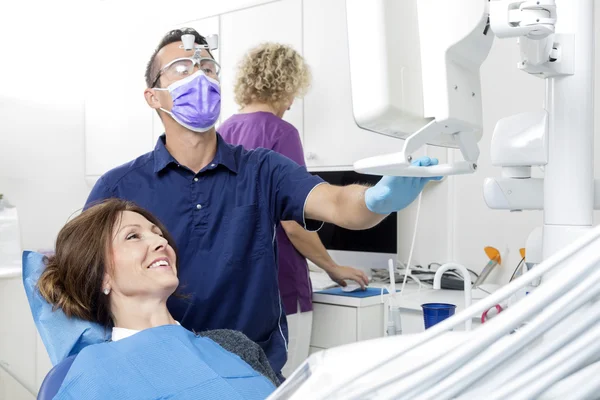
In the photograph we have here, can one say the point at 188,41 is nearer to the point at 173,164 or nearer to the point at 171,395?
the point at 173,164

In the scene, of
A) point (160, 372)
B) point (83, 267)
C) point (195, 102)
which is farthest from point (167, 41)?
point (160, 372)

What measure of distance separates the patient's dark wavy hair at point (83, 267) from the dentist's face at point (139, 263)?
0.07 ft

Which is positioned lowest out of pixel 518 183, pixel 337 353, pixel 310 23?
pixel 337 353

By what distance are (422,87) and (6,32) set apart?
147 inches

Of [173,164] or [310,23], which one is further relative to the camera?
[310,23]

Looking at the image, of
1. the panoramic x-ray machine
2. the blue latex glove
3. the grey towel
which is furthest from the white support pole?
the grey towel

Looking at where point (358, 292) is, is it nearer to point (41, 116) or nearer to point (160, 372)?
point (160, 372)

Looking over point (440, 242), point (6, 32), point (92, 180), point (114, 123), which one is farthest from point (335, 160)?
point (6, 32)

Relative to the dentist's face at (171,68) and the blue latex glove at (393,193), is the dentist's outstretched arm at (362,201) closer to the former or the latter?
the blue latex glove at (393,193)

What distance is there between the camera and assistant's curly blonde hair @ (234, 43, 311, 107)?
2350mm

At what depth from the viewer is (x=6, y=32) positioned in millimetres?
3881

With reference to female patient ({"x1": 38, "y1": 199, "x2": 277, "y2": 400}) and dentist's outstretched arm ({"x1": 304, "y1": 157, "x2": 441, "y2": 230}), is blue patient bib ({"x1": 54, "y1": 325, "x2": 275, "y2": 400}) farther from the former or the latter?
dentist's outstretched arm ({"x1": 304, "y1": 157, "x2": 441, "y2": 230})

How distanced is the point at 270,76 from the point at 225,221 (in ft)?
2.78

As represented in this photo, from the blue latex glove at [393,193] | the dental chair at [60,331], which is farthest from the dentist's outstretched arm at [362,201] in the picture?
the dental chair at [60,331]
